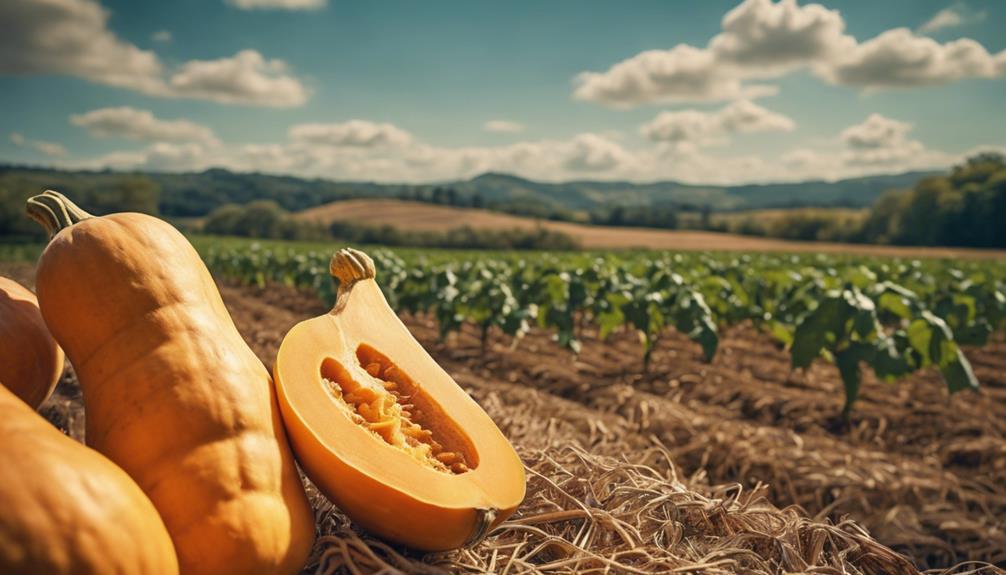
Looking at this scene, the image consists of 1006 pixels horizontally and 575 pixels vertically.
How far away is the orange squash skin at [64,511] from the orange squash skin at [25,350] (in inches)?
23.1

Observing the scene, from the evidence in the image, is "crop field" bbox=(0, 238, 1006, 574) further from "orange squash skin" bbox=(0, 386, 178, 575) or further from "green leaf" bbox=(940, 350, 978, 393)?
"orange squash skin" bbox=(0, 386, 178, 575)

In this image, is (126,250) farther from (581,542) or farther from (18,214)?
(18,214)

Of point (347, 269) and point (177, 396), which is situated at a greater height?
point (347, 269)

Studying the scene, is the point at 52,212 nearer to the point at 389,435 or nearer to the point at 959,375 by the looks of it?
the point at 389,435

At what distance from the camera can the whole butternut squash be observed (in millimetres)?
1437

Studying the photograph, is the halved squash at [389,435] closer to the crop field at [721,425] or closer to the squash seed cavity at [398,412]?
the squash seed cavity at [398,412]

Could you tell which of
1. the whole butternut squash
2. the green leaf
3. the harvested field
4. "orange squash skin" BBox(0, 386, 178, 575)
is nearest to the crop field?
the green leaf

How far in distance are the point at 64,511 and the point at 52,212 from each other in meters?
1.11

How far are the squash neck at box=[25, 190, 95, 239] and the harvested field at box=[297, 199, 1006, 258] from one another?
4928 centimetres

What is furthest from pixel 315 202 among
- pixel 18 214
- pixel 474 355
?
pixel 474 355

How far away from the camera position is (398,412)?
1.79 m

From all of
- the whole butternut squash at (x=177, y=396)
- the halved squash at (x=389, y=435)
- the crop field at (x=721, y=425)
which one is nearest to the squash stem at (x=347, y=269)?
the halved squash at (x=389, y=435)

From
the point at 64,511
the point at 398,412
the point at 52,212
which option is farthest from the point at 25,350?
the point at 398,412

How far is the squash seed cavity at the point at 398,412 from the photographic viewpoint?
5.56 ft
